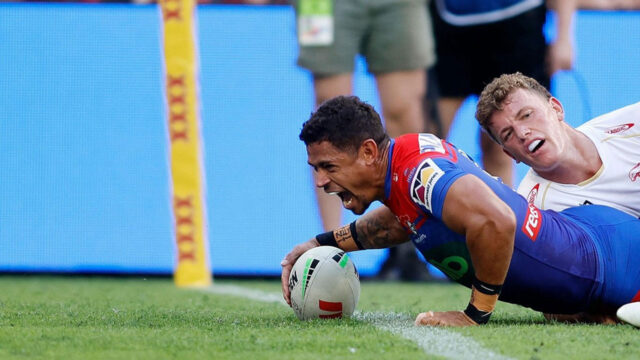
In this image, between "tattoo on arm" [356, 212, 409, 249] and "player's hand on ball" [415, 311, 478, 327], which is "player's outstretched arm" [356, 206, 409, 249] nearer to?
"tattoo on arm" [356, 212, 409, 249]

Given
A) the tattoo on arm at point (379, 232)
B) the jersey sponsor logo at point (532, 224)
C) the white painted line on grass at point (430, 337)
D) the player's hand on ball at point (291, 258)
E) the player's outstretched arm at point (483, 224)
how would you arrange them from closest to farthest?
the white painted line on grass at point (430, 337)
the player's outstretched arm at point (483, 224)
the jersey sponsor logo at point (532, 224)
the player's hand on ball at point (291, 258)
the tattoo on arm at point (379, 232)

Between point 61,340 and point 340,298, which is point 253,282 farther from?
point 61,340

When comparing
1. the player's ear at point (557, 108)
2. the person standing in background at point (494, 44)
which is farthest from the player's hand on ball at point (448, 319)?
the person standing in background at point (494, 44)

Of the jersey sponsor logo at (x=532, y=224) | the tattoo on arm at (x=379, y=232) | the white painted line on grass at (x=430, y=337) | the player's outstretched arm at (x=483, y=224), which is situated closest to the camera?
the white painted line on grass at (x=430, y=337)

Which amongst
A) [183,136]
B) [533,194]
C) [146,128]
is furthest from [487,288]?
[146,128]

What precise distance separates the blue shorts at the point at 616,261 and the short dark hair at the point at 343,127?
Answer: 100cm

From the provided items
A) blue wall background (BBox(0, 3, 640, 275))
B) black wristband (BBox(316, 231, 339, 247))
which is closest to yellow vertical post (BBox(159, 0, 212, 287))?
blue wall background (BBox(0, 3, 640, 275))

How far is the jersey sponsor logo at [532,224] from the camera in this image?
3.85 meters

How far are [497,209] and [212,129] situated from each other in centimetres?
479

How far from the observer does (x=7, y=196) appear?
7.95 meters

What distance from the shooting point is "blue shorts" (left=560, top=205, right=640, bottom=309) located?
13.0 feet

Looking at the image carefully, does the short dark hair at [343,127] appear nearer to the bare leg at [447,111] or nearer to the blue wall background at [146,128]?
the bare leg at [447,111]

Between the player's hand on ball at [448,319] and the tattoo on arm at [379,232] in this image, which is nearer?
the player's hand on ball at [448,319]

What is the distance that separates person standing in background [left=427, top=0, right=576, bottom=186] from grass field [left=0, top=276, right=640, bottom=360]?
2266mm
